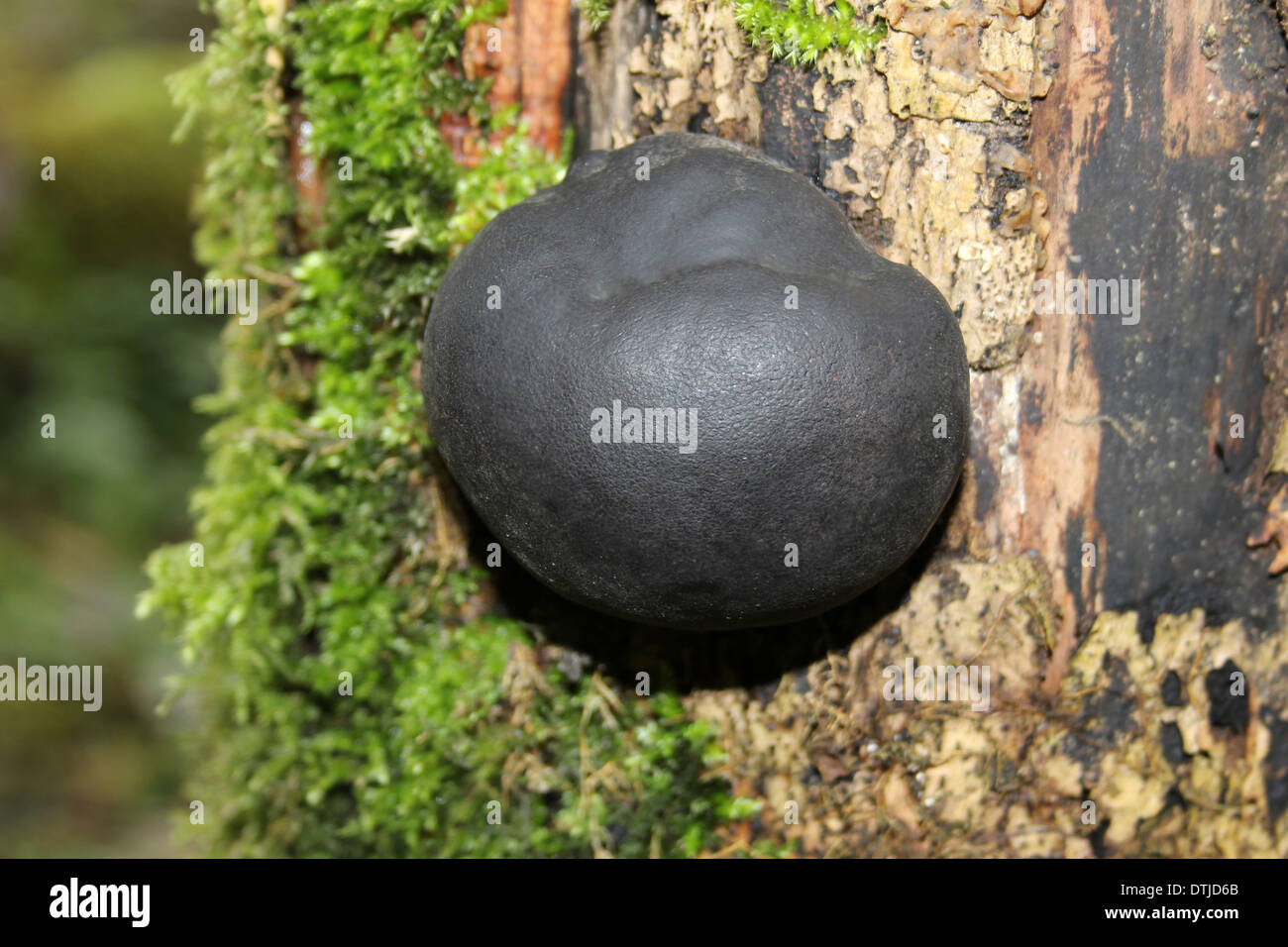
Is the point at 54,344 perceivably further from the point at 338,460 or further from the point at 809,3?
the point at 809,3

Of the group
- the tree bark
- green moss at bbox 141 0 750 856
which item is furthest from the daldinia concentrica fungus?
green moss at bbox 141 0 750 856

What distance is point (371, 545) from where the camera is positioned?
260 cm

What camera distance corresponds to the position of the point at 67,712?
4.75 m

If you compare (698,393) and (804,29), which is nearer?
(698,393)

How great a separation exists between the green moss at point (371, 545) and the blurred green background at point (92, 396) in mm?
2392

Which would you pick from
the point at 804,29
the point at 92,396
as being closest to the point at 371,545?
the point at 804,29

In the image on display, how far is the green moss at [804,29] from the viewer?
6.46 feet

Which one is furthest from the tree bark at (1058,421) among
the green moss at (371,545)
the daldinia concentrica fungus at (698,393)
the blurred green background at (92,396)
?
the blurred green background at (92,396)

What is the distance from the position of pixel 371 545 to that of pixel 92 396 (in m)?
3.07

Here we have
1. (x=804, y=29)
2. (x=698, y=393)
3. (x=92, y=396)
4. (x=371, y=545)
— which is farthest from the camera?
(x=92, y=396)

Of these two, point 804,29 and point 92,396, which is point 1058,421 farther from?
point 92,396

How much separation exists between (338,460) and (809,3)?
66.6 inches

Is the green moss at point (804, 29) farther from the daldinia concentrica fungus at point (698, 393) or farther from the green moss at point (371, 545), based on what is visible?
the green moss at point (371, 545)

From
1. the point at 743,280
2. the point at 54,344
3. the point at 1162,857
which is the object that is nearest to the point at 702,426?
the point at 743,280
